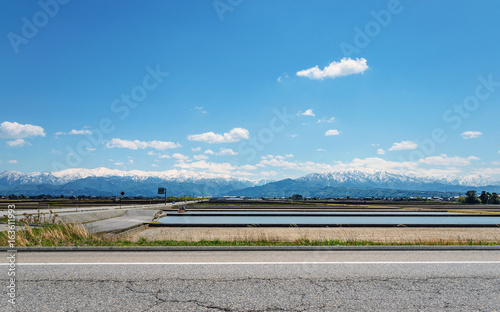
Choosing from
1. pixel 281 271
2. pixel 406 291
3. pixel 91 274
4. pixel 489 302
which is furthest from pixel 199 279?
pixel 489 302

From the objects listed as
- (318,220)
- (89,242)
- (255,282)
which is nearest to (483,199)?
(318,220)

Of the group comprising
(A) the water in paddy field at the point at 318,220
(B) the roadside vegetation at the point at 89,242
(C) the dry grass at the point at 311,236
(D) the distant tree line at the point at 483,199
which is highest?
(B) the roadside vegetation at the point at 89,242

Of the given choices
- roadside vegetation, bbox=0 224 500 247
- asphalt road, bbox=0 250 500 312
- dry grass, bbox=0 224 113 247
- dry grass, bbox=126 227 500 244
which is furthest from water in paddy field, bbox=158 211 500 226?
asphalt road, bbox=0 250 500 312

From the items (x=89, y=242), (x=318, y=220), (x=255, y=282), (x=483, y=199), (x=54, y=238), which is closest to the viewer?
(x=255, y=282)

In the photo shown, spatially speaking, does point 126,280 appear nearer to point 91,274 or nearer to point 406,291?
point 91,274

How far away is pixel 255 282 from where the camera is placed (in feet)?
25.0

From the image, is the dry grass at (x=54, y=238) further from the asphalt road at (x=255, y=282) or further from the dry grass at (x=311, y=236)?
the dry grass at (x=311, y=236)

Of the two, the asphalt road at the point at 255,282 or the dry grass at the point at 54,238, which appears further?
the dry grass at the point at 54,238

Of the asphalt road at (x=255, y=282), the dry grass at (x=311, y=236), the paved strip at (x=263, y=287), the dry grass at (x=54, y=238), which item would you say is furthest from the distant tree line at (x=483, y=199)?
the dry grass at (x=54, y=238)

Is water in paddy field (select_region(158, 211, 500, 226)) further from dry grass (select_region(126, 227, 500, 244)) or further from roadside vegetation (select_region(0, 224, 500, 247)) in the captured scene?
roadside vegetation (select_region(0, 224, 500, 247))

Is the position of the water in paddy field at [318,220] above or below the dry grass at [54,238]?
below

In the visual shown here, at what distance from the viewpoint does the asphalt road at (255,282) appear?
621cm

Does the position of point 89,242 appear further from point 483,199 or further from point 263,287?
point 483,199

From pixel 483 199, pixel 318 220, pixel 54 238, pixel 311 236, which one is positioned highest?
pixel 54 238
